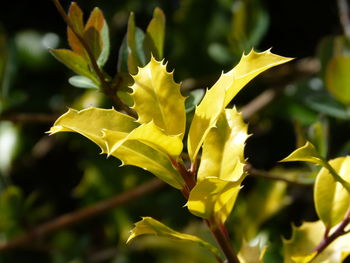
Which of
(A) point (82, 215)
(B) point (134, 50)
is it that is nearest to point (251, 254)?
(B) point (134, 50)

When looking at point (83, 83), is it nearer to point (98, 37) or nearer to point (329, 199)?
point (98, 37)

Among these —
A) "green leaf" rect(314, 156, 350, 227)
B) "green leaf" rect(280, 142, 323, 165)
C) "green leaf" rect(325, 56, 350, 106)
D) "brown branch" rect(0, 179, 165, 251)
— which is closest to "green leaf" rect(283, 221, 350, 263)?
"green leaf" rect(314, 156, 350, 227)

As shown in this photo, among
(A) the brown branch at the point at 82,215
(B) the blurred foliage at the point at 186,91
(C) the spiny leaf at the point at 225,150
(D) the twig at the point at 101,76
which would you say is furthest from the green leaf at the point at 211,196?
(A) the brown branch at the point at 82,215

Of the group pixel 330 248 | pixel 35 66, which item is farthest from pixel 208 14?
pixel 330 248

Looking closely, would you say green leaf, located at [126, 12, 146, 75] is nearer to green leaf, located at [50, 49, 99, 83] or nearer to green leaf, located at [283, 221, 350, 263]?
green leaf, located at [50, 49, 99, 83]

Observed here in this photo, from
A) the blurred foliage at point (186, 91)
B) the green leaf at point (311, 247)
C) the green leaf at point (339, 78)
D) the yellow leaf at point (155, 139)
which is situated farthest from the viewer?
the blurred foliage at point (186, 91)

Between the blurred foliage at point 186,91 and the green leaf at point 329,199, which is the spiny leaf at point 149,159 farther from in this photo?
the blurred foliage at point 186,91

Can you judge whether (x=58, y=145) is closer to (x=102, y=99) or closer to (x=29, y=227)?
(x=102, y=99)
